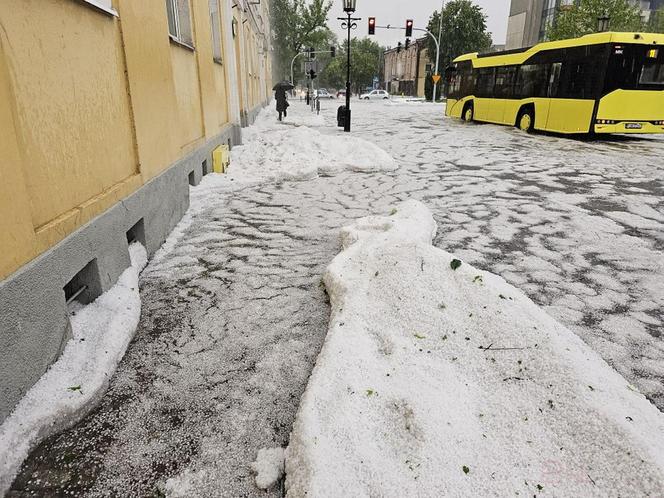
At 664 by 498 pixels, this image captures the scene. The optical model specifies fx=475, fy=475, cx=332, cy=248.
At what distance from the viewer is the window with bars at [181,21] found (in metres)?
6.21

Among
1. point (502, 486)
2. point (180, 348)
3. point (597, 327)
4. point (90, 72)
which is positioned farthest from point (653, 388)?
point (90, 72)

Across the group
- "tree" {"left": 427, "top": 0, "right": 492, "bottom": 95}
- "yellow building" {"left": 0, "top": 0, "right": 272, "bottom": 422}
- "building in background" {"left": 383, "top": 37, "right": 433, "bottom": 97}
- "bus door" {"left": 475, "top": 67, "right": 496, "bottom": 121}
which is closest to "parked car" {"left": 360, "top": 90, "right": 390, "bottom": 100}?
"building in background" {"left": 383, "top": 37, "right": 433, "bottom": 97}

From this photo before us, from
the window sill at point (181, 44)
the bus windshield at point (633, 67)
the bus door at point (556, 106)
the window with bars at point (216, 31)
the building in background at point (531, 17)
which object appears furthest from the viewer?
the building in background at point (531, 17)

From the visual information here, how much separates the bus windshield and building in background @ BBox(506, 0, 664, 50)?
3501 cm

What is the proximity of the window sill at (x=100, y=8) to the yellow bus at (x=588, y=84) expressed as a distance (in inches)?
486

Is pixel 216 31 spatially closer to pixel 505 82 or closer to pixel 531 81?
pixel 531 81

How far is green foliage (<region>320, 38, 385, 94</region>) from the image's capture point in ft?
245

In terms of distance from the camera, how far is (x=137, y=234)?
13.3ft

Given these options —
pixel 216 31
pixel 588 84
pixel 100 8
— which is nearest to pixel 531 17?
pixel 588 84

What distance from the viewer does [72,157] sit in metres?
2.84

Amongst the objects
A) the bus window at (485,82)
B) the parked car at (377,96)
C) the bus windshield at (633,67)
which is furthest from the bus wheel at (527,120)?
the parked car at (377,96)

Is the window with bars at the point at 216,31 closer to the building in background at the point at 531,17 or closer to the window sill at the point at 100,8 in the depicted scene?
the window sill at the point at 100,8

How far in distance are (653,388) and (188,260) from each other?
3.50 meters

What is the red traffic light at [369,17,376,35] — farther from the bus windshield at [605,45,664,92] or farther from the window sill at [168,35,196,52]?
the window sill at [168,35,196,52]
